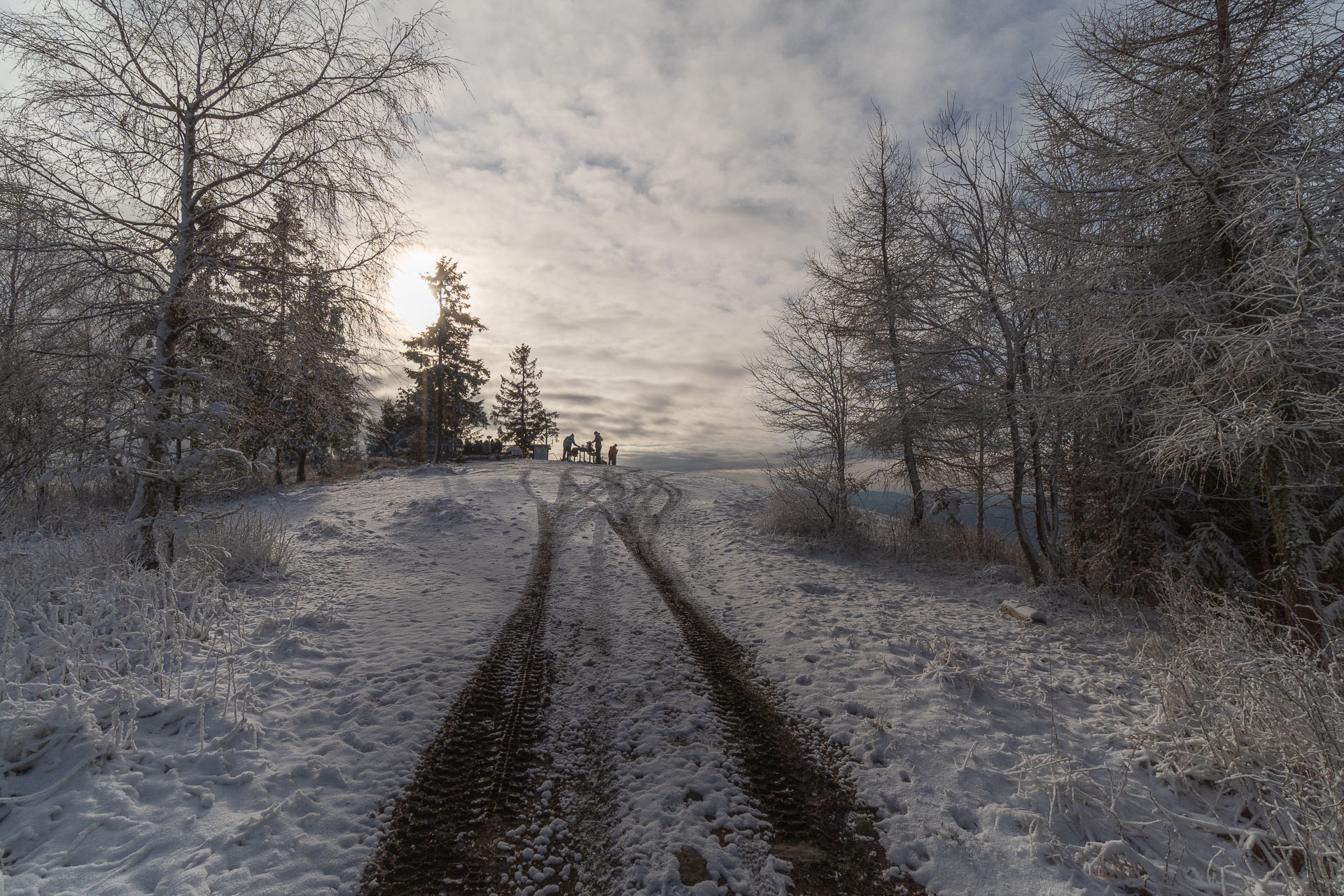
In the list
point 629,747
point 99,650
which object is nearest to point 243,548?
point 99,650

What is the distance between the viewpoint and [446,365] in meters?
31.3

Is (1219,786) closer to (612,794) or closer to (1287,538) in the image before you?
(1287,538)

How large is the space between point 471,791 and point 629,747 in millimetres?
1140

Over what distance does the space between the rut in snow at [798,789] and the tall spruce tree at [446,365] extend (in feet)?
90.0

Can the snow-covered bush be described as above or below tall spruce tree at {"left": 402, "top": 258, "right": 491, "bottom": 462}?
below

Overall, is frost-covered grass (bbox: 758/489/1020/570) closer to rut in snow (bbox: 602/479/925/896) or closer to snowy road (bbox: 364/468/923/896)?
rut in snow (bbox: 602/479/925/896)

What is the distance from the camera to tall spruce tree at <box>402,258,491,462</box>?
30391 millimetres

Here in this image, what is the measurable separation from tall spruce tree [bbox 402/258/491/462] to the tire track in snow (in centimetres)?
2670

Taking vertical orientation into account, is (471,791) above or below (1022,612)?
below

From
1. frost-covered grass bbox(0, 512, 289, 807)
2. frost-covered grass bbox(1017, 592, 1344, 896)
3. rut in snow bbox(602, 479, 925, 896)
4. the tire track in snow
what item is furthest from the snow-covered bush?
frost-covered grass bbox(1017, 592, 1344, 896)

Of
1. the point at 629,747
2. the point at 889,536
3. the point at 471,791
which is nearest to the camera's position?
the point at 471,791

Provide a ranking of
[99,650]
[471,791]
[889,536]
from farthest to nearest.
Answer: [889,536] < [99,650] < [471,791]

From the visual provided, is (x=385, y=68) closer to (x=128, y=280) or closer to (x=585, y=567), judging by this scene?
(x=128, y=280)

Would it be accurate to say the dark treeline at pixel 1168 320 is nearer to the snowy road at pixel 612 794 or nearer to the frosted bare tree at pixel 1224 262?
the frosted bare tree at pixel 1224 262
